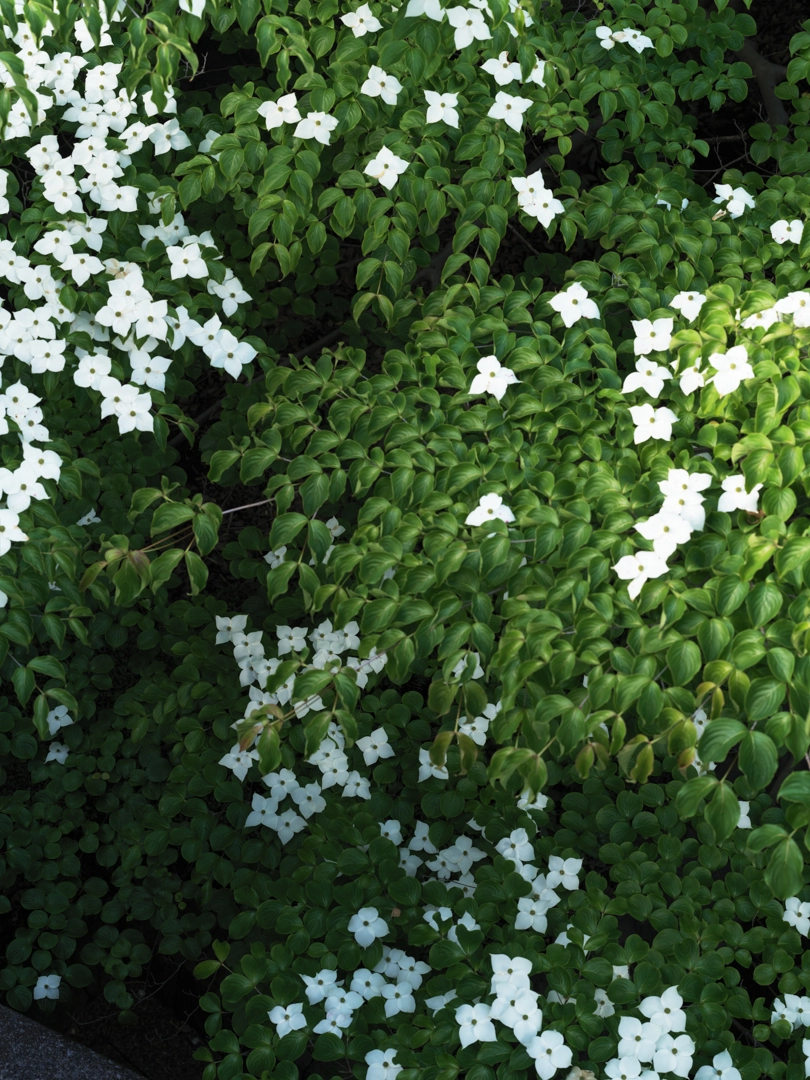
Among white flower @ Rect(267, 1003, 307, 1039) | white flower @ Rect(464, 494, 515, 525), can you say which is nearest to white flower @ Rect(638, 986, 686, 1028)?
white flower @ Rect(267, 1003, 307, 1039)

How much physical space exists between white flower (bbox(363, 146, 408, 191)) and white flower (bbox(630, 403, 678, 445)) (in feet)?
2.19

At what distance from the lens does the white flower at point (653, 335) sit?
179 cm

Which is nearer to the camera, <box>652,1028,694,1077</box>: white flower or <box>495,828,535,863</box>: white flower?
→ <box>652,1028,694,1077</box>: white flower

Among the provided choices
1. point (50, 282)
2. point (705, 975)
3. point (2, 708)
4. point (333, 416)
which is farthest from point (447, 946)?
point (50, 282)

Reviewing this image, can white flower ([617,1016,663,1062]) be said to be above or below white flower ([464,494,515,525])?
below

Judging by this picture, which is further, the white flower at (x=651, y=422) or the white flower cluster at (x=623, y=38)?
the white flower cluster at (x=623, y=38)

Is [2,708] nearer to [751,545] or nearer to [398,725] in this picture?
[398,725]

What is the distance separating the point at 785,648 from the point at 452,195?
1120 millimetres

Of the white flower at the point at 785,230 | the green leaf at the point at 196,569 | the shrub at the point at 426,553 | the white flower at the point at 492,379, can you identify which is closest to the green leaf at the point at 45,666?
the shrub at the point at 426,553

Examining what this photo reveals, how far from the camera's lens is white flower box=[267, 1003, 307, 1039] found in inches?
71.9

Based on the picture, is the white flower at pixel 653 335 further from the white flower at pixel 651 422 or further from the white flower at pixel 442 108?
the white flower at pixel 442 108

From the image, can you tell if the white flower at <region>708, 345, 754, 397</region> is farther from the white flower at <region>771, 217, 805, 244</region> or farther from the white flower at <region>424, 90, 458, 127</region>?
the white flower at <region>424, 90, 458, 127</region>

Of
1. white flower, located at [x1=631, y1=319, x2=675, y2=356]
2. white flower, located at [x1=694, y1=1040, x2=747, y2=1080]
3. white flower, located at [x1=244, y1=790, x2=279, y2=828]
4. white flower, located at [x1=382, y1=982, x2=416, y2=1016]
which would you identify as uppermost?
white flower, located at [x1=631, y1=319, x2=675, y2=356]

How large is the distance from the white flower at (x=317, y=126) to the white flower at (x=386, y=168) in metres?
0.10
